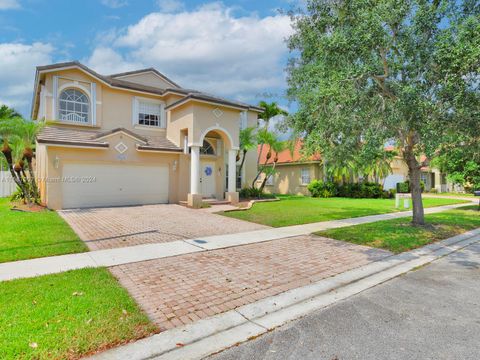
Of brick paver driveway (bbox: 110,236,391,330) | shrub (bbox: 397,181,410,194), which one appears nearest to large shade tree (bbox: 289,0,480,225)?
brick paver driveway (bbox: 110,236,391,330)

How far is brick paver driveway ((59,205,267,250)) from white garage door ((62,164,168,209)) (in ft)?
4.17

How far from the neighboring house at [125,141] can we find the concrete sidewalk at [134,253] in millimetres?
7586

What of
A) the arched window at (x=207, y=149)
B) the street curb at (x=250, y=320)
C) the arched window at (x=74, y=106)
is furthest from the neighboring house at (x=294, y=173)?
the street curb at (x=250, y=320)

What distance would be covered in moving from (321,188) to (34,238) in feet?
74.3

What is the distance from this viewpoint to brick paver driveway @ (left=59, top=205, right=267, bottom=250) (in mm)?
8766

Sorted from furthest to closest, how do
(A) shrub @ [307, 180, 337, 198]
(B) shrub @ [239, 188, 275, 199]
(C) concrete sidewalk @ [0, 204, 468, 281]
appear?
(A) shrub @ [307, 180, 337, 198], (B) shrub @ [239, 188, 275, 199], (C) concrete sidewalk @ [0, 204, 468, 281]

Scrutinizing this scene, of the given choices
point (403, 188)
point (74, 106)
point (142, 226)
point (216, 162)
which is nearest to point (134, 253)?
point (142, 226)

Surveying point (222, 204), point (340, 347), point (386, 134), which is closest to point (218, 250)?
point (340, 347)

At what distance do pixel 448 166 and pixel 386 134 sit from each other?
11.1m

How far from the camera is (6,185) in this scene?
2309 cm

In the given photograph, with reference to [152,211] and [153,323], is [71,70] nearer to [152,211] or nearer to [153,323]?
[152,211]

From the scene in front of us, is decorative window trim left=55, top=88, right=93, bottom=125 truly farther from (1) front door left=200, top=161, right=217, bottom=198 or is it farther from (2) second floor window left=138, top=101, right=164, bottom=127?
(1) front door left=200, top=161, right=217, bottom=198

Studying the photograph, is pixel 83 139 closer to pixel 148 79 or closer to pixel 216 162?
pixel 148 79

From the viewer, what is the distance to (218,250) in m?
7.77
